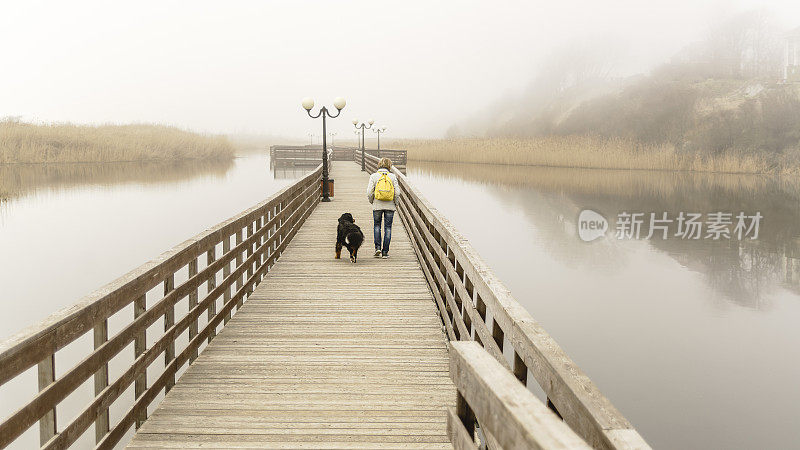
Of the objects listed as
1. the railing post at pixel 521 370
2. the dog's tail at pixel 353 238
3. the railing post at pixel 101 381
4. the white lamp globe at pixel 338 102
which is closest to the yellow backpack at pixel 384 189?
the dog's tail at pixel 353 238

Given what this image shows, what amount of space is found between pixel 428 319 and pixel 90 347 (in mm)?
7588

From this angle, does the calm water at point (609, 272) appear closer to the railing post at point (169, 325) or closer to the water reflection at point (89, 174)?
the water reflection at point (89, 174)

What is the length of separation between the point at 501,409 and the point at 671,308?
45.6ft

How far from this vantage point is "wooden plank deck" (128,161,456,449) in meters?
3.98

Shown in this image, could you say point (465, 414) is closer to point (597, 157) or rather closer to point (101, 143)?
point (597, 157)

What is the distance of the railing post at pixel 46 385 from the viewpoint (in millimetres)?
2902

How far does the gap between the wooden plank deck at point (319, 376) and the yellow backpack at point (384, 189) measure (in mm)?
→ 1556

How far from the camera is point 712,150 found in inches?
2260

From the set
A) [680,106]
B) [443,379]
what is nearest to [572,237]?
[443,379]

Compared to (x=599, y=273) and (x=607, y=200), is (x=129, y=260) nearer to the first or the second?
(x=599, y=273)

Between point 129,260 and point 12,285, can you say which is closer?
point 12,285

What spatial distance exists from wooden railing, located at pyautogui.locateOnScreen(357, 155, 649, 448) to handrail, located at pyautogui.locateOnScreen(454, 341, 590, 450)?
8cm

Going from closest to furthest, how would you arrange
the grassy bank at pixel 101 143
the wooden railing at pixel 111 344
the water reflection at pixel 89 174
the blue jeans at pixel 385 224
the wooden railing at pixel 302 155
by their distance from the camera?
the wooden railing at pixel 111 344 < the blue jeans at pixel 385 224 < the water reflection at pixel 89 174 < the grassy bank at pixel 101 143 < the wooden railing at pixel 302 155

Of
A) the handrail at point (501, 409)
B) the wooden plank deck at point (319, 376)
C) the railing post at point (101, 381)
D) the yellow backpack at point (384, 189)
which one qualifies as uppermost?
the yellow backpack at point (384, 189)
